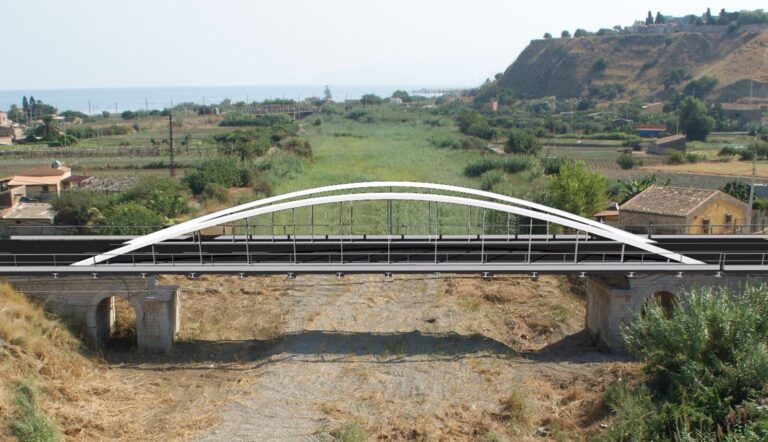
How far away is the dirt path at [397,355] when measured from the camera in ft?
64.7

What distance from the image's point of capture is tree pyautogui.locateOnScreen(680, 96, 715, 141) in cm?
9706

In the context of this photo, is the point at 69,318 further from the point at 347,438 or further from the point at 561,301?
the point at 561,301

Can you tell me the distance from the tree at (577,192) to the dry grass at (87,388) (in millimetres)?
24035

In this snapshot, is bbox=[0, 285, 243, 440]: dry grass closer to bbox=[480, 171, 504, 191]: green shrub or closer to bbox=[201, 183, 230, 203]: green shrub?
bbox=[201, 183, 230, 203]: green shrub

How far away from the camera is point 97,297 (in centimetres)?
2386

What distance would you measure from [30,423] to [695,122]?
97746mm

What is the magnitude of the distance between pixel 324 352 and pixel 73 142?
8536 centimetres

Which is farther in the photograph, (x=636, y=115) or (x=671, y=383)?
(x=636, y=115)

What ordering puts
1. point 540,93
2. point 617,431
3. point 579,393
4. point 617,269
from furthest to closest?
point 540,93 < point 617,269 < point 579,393 < point 617,431

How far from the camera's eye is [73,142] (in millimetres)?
97625

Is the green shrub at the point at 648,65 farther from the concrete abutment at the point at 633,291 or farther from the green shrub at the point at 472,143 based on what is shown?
the concrete abutment at the point at 633,291

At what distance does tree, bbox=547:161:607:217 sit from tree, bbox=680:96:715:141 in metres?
64.6

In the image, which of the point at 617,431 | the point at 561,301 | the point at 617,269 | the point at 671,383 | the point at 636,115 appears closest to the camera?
the point at 617,431

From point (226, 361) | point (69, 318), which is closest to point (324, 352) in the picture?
point (226, 361)
